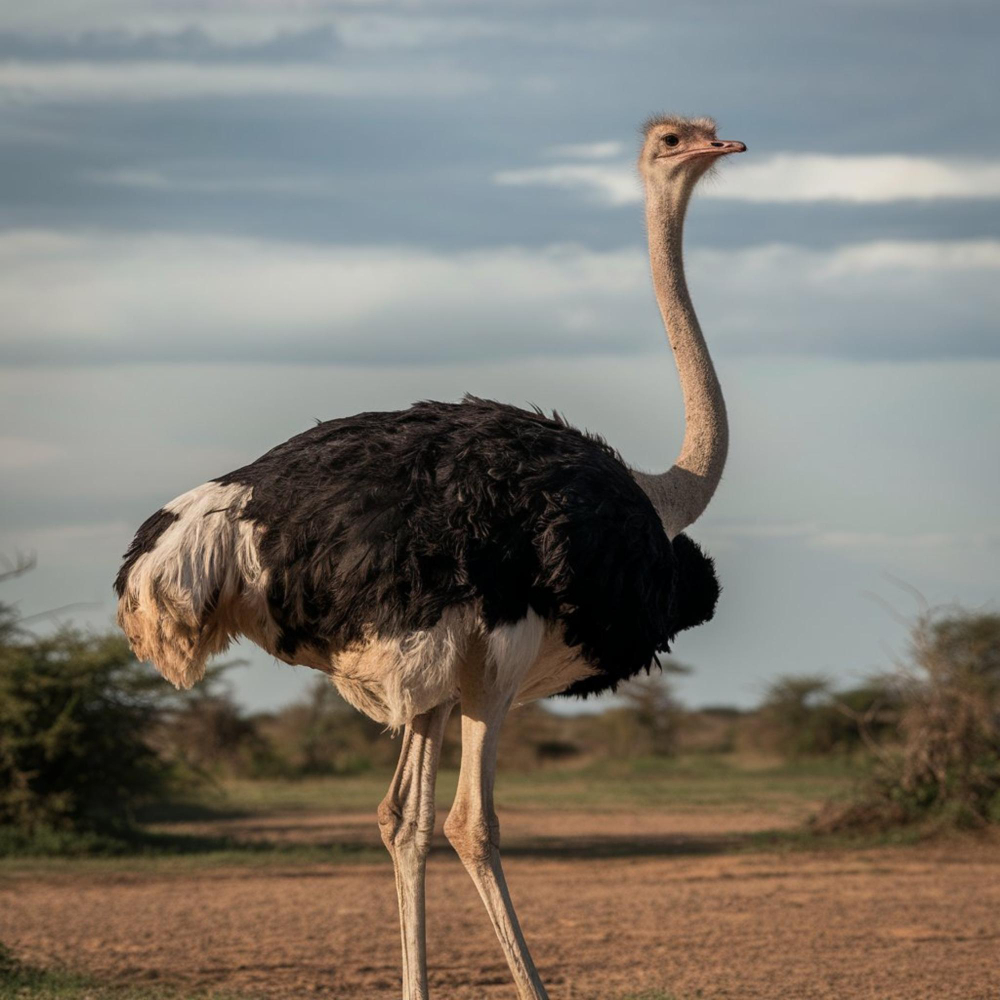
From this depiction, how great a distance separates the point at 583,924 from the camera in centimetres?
891

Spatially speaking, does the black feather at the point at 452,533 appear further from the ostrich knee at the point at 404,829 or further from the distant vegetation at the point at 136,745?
the distant vegetation at the point at 136,745

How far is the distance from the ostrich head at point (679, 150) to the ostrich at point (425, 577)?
1.54 meters

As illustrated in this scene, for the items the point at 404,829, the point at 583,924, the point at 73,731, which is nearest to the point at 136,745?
the point at 73,731

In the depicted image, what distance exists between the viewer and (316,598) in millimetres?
4672

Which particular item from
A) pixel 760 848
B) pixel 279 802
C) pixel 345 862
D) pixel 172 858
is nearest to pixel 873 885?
pixel 760 848

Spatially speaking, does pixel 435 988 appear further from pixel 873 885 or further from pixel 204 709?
pixel 204 709

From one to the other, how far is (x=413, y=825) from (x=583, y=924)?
397 cm

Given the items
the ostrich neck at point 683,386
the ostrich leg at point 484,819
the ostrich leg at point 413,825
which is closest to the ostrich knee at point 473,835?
the ostrich leg at point 484,819

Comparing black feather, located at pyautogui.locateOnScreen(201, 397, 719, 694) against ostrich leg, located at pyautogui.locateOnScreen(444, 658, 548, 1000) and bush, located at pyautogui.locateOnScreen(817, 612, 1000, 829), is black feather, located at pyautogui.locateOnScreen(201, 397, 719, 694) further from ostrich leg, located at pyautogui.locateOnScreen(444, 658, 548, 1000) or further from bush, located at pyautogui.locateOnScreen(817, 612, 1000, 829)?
bush, located at pyautogui.locateOnScreen(817, 612, 1000, 829)

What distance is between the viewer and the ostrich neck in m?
5.62

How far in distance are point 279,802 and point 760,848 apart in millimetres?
7760

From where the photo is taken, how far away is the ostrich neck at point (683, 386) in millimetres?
5625

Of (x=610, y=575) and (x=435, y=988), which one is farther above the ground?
(x=610, y=575)

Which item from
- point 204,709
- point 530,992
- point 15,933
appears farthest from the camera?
point 204,709
